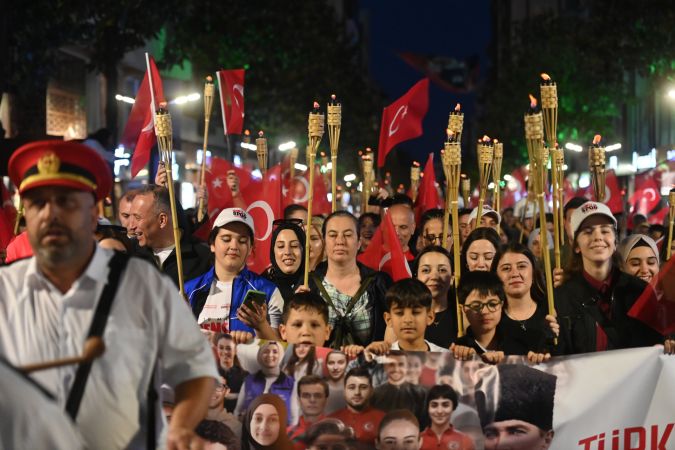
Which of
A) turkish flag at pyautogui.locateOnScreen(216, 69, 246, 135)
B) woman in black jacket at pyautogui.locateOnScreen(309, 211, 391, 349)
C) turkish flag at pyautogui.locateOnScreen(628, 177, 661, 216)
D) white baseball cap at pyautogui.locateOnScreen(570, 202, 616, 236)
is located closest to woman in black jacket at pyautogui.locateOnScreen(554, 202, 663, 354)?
white baseball cap at pyautogui.locateOnScreen(570, 202, 616, 236)

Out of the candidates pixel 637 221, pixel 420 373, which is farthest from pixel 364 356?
pixel 637 221

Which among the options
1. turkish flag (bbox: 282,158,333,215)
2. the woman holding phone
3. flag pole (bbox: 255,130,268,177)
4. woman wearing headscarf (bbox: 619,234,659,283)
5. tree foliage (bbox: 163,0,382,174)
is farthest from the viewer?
tree foliage (bbox: 163,0,382,174)

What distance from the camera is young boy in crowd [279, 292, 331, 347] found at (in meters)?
A: 6.75

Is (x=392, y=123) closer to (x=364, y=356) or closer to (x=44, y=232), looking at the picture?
(x=364, y=356)

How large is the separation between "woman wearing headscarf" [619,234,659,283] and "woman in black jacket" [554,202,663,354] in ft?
2.21

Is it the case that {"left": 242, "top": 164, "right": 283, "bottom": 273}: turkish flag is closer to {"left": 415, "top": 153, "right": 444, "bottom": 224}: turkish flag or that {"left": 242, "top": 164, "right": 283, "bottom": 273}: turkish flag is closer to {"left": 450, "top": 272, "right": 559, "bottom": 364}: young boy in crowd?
{"left": 415, "top": 153, "right": 444, "bottom": 224}: turkish flag

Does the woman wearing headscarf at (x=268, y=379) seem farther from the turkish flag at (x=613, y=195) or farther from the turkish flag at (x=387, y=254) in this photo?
the turkish flag at (x=613, y=195)

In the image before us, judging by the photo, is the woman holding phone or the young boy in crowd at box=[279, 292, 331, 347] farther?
the woman holding phone

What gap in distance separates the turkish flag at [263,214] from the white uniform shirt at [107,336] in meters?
5.92

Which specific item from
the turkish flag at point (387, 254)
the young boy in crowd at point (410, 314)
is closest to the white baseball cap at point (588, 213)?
the turkish flag at point (387, 254)

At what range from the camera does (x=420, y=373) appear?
628 centimetres

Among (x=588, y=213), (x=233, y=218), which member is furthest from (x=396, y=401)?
(x=588, y=213)

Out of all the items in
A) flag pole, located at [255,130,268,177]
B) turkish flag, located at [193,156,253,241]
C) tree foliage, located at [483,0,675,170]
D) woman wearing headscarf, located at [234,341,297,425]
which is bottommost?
woman wearing headscarf, located at [234,341,297,425]

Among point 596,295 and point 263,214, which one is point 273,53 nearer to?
point 263,214
